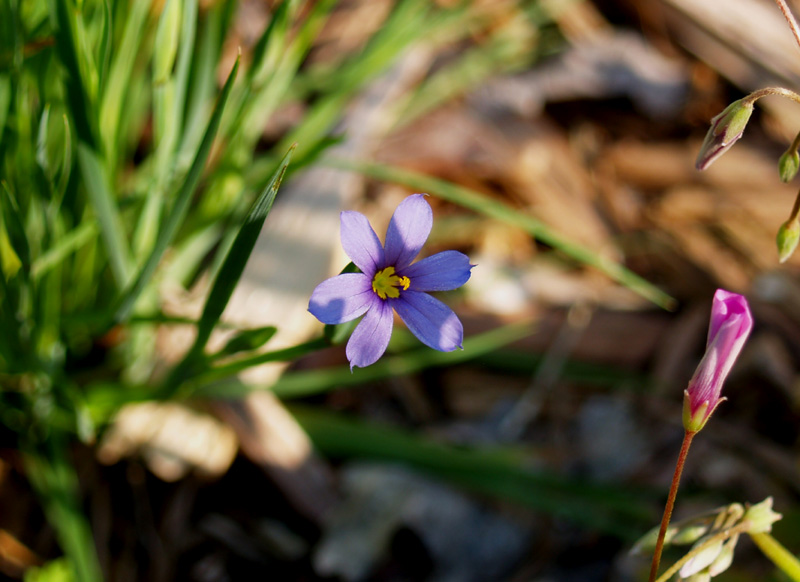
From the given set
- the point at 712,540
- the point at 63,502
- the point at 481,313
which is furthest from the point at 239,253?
the point at 481,313

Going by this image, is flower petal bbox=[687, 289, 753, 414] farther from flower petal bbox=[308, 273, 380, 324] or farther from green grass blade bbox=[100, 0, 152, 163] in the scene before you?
green grass blade bbox=[100, 0, 152, 163]

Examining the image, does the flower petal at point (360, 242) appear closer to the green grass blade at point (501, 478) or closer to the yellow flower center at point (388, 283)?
the yellow flower center at point (388, 283)

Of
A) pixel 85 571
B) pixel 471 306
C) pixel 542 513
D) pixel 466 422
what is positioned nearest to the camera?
pixel 85 571

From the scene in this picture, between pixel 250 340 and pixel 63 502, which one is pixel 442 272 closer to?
pixel 250 340

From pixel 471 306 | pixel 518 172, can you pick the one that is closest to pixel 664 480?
pixel 471 306

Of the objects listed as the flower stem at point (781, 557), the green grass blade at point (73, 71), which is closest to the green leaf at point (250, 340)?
the green grass blade at point (73, 71)

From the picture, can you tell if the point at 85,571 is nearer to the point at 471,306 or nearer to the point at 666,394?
the point at 471,306
